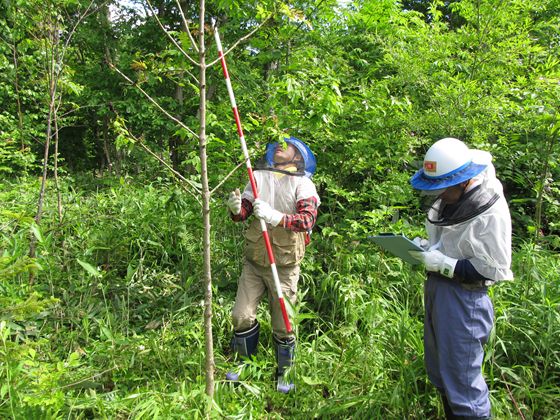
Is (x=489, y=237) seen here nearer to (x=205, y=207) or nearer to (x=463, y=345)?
(x=463, y=345)

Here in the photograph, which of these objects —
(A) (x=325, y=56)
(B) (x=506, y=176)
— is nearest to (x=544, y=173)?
(B) (x=506, y=176)

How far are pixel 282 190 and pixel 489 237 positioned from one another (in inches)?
Answer: 55.6

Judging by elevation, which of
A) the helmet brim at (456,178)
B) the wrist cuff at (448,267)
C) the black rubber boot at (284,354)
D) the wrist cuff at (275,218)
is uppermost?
the helmet brim at (456,178)

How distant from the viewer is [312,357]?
8.88ft

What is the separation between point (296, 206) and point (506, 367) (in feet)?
5.71

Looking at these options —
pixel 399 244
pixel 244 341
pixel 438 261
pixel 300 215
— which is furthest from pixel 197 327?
pixel 438 261

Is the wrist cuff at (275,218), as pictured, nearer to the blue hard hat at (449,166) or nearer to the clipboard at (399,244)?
the clipboard at (399,244)

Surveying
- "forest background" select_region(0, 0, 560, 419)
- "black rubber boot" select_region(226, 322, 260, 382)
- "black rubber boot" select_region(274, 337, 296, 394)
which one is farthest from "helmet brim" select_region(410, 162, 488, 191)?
"black rubber boot" select_region(226, 322, 260, 382)

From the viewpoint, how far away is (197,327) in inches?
122

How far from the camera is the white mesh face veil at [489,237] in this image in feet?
6.10

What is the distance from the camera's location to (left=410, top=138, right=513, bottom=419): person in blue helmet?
1.88 m

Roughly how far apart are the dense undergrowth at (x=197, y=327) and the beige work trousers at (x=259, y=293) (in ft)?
0.76

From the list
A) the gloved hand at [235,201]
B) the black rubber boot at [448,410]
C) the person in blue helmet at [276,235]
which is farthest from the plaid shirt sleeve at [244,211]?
the black rubber boot at [448,410]

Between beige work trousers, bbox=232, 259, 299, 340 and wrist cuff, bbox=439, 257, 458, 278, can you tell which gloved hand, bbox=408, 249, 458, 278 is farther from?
beige work trousers, bbox=232, 259, 299, 340
